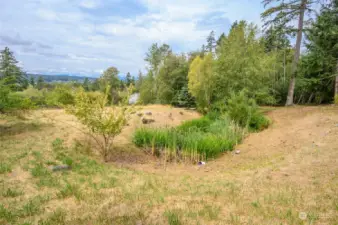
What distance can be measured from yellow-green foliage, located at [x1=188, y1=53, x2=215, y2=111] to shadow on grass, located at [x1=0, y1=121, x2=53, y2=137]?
692 cm

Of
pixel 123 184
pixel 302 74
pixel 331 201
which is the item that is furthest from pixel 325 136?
pixel 302 74

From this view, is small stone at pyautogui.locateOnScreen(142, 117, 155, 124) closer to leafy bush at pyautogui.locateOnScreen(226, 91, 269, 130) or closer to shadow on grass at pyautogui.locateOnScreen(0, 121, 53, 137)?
leafy bush at pyautogui.locateOnScreen(226, 91, 269, 130)

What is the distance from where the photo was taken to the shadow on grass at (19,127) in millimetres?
5598

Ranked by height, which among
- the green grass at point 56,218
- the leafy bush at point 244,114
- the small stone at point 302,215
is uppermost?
the leafy bush at point 244,114

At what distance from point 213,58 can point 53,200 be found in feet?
32.5

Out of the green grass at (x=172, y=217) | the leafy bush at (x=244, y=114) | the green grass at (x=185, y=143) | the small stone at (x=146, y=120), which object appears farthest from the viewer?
the small stone at (x=146, y=120)

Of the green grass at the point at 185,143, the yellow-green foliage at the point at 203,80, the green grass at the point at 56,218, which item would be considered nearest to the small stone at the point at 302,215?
the green grass at the point at 56,218

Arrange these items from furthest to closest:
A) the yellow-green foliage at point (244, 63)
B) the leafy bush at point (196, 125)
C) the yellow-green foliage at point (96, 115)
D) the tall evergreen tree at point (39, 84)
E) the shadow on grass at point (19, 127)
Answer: the tall evergreen tree at point (39, 84) → the yellow-green foliage at point (244, 63) → the leafy bush at point (196, 125) → the shadow on grass at point (19, 127) → the yellow-green foliage at point (96, 115)

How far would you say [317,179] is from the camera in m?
2.99

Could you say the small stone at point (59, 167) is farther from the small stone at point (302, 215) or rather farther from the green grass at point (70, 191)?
the small stone at point (302, 215)

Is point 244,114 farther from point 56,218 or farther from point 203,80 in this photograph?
point 56,218

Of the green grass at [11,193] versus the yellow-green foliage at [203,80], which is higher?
the yellow-green foliage at [203,80]

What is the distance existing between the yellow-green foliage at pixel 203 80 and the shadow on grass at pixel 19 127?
692 cm

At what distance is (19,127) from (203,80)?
7805 mm
